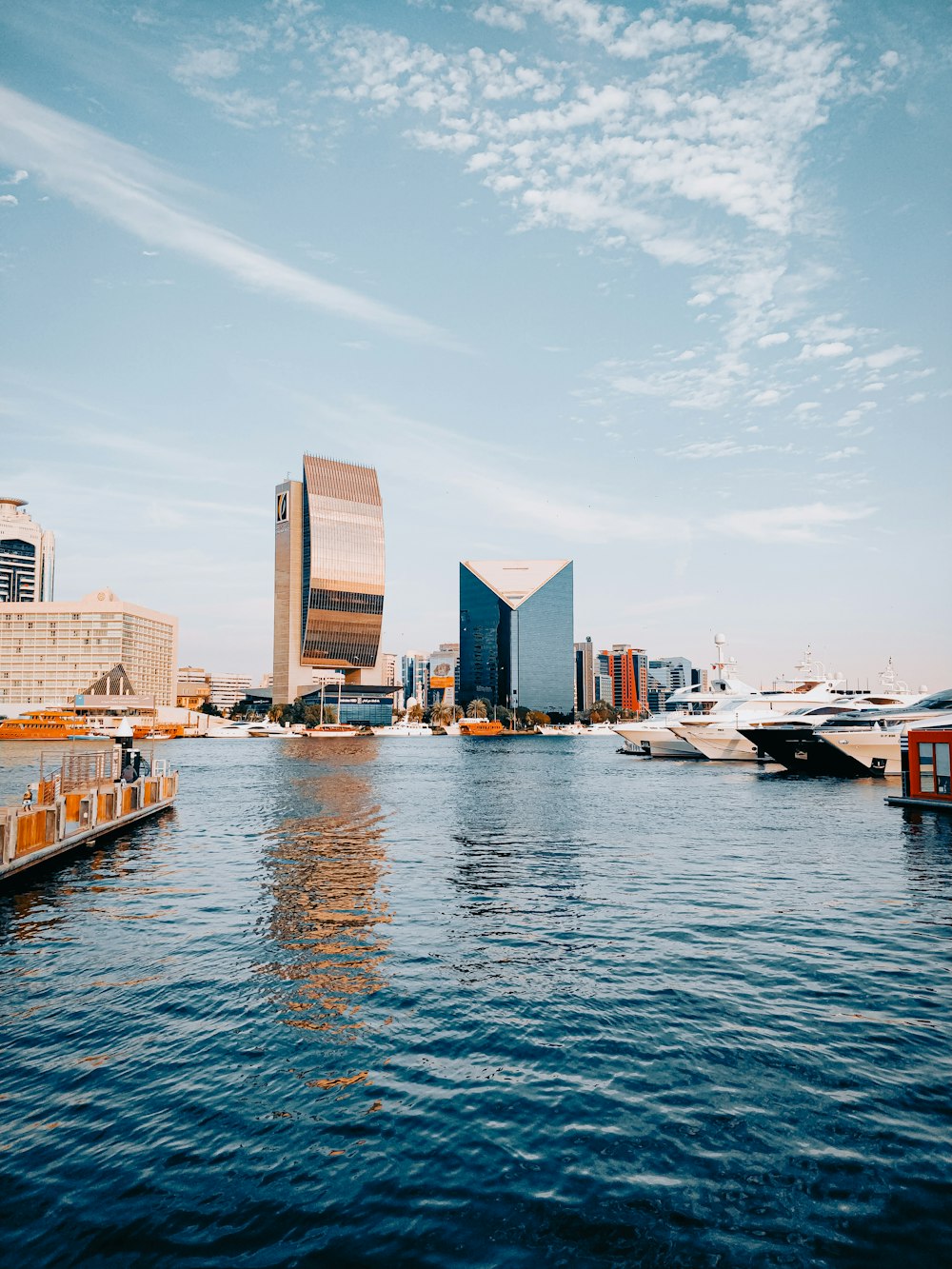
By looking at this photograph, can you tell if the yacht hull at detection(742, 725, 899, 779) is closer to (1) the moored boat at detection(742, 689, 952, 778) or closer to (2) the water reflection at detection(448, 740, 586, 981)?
(1) the moored boat at detection(742, 689, 952, 778)

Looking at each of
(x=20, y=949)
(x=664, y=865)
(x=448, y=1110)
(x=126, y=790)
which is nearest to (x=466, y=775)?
(x=126, y=790)

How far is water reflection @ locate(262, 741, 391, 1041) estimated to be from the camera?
18312 mm

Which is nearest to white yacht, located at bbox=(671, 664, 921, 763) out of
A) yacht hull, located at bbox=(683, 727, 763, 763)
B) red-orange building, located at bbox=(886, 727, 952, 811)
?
yacht hull, located at bbox=(683, 727, 763, 763)

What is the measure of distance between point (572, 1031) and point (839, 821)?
39528 millimetres

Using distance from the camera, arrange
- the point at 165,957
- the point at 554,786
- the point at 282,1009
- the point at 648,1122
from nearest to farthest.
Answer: the point at 648,1122 → the point at 282,1009 → the point at 165,957 → the point at 554,786

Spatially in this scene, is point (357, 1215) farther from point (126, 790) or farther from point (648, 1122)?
point (126, 790)

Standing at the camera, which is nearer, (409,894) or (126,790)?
(409,894)

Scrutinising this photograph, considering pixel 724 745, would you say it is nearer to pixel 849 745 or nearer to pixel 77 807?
pixel 849 745

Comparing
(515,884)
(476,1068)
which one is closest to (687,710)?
(515,884)

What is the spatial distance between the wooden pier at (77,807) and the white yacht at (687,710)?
82994 mm

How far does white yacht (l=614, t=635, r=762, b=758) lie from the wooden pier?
83.0 meters

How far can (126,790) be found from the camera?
49.3 meters

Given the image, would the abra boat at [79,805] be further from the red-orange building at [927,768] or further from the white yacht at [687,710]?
the white yacht at [687,710]

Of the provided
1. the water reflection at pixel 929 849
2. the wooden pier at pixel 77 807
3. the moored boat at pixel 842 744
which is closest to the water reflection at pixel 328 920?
the wooden pier at pixel 77 807
